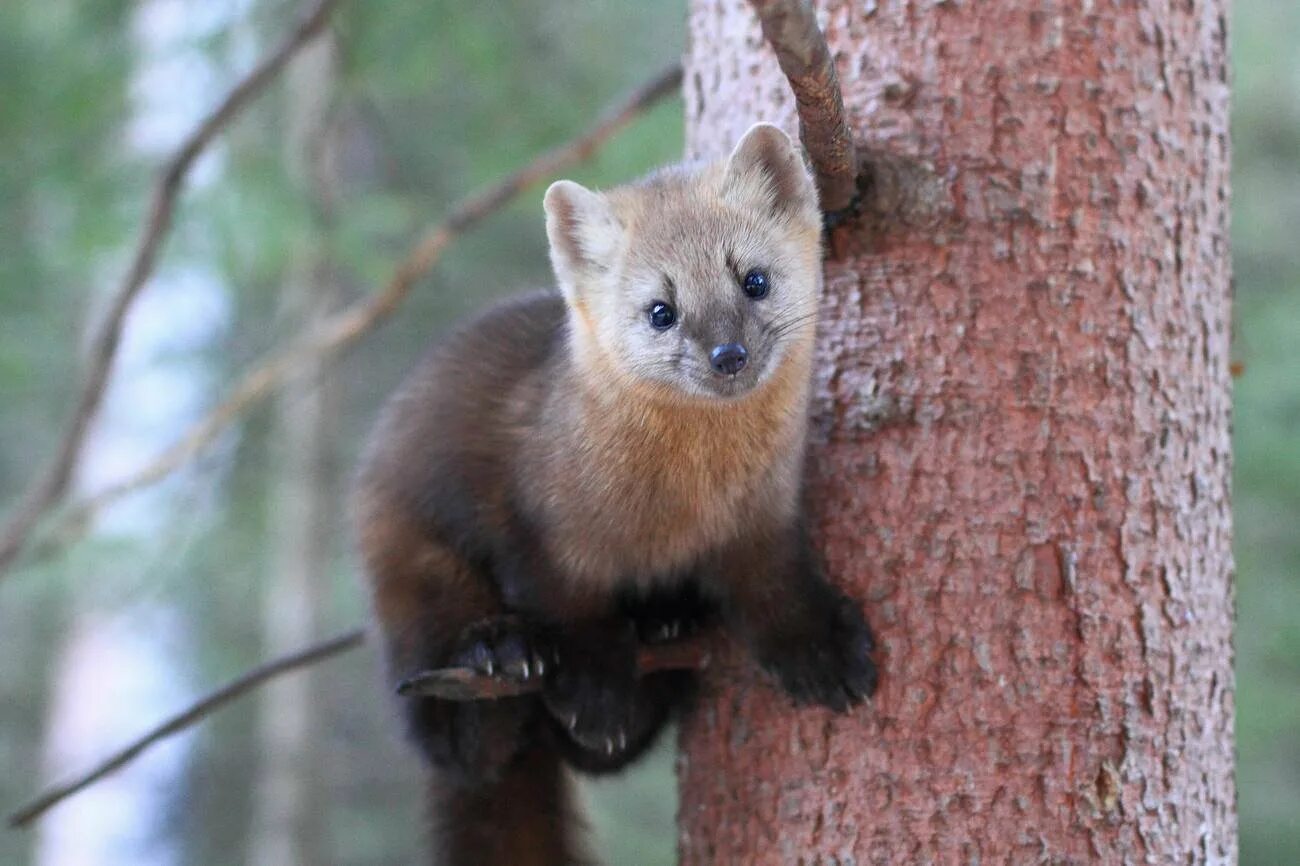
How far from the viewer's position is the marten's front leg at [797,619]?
2787 millimetres

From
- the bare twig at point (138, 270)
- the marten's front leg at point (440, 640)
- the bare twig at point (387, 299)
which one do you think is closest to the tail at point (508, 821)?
the marten's front leg at point (440, 640)

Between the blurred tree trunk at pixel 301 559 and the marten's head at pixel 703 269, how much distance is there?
501cm

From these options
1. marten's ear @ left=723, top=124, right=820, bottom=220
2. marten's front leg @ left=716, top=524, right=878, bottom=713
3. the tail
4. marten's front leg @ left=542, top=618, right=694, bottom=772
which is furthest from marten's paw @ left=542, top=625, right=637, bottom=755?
marten's ear @ left=723, top=124, right=820, bottom=220

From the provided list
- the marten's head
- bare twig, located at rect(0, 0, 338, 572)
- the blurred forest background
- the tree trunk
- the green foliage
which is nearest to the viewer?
the tree trunk

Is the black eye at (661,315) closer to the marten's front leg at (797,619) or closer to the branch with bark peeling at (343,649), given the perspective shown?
the marten's front leg at (797,619)

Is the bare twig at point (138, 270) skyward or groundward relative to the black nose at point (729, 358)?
skyward

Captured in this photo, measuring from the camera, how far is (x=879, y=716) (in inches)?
110

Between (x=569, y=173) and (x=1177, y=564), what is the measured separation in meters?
3.93

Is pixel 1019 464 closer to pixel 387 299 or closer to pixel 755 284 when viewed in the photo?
pixel 755 284

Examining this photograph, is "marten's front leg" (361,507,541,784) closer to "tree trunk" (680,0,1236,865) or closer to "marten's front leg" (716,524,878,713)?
"tree trunk" (680,0,1236,865)

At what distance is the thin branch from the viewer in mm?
3277

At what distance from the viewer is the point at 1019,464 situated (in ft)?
9.23

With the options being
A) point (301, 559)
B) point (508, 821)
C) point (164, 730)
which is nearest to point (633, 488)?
point (508, 821)

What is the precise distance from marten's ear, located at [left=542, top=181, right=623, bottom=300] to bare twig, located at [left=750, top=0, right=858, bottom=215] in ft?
1.71
